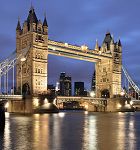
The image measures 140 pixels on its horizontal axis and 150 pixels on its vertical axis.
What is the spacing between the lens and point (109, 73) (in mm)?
111875

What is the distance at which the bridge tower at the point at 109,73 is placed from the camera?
366 ft

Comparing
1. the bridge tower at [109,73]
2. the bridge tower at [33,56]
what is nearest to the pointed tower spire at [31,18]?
the bridge tower at [33,56]

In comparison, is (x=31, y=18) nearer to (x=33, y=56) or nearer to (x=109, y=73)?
(x=33, y=56)

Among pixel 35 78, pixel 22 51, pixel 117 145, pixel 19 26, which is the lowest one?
pixel 117 145

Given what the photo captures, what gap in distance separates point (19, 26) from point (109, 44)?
34.2 m

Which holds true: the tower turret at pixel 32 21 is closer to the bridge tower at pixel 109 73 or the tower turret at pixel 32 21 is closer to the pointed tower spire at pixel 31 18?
the pointed tower spire at pixel 31 18

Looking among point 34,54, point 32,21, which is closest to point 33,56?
point 34,54

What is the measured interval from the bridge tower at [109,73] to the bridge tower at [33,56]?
28.2 meters

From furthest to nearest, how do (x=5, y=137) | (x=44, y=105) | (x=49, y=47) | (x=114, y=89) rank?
(x=114, y=89) → (x=49, y=47) → (x=44, y=105) → (x=5, y=137)

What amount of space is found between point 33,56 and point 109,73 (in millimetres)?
33304

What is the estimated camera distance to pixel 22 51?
88.5 meters

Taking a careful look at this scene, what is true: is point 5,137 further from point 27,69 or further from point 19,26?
point 19,26

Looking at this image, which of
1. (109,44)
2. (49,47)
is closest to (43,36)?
(49,47)

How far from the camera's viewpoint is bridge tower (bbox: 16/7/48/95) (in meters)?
85.4
